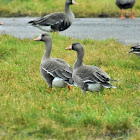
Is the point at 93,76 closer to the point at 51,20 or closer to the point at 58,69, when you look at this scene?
the point at 58,69

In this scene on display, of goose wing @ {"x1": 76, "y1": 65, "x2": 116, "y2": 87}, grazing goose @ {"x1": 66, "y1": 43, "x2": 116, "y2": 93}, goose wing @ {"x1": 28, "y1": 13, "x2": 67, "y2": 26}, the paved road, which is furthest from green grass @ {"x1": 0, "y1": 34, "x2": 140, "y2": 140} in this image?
the paved road

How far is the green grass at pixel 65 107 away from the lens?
225 inches

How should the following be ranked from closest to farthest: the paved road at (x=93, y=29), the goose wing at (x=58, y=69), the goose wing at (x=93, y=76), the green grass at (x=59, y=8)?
the goose wing at (x=93, y=76) → the goose wing at (x=58, y=69) → the paved road at (x=93, y=29) → the green grass at (x=59, y=8)

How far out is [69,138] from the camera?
5.54m

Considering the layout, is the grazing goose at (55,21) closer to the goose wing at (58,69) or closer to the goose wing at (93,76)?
the goose wing at (58,69)

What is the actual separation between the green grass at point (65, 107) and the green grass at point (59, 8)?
13728 millimetres

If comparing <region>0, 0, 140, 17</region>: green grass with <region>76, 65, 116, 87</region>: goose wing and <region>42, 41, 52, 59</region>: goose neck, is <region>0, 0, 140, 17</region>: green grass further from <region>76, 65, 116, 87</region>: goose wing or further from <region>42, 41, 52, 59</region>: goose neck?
<region>76, 65, 116, 87</region>: goose wing

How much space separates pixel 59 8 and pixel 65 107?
18973 mm

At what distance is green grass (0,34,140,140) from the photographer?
571cm

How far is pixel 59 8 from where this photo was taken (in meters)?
25.1

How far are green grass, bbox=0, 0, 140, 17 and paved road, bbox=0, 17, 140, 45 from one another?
93 centimetres

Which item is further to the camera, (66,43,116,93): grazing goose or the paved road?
the paved road

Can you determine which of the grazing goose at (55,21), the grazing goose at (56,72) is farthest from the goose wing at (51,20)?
the grazing goose at (56,72)

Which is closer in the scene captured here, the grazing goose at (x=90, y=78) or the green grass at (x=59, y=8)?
the grazing goose at (x=90, y=78)
